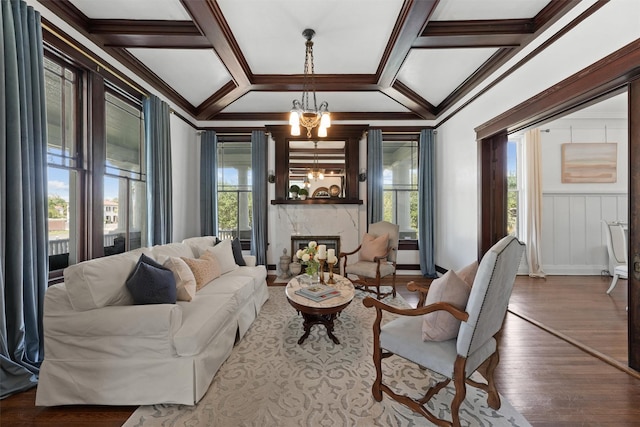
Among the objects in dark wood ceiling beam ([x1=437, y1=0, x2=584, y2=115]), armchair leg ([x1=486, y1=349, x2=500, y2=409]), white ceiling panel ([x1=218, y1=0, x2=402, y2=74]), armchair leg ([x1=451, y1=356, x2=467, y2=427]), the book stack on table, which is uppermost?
white ceiling panel ([x1=218, y1=0, x2=402, y2=74])

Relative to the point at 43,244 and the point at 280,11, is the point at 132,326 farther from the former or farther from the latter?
the point at 280,11

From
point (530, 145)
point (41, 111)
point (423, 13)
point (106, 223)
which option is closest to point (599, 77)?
point (423, 13)

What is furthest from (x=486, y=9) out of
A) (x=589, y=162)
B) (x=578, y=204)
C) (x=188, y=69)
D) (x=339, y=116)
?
(x=578, y=204)

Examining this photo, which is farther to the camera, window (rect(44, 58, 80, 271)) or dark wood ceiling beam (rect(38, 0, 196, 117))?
window (rect(44, 58, 80, 271))

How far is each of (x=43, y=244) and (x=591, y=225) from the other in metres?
7.90

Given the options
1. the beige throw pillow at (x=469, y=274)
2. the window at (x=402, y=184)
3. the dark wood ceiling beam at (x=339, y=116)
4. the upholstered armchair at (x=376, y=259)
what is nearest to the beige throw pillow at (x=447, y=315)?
the beige throw pillow at (x=469, y=274)

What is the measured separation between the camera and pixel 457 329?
1626 millimetres

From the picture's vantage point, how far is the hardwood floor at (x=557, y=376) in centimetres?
168

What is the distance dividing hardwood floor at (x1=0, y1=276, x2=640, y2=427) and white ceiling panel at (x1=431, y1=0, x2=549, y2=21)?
3218mm

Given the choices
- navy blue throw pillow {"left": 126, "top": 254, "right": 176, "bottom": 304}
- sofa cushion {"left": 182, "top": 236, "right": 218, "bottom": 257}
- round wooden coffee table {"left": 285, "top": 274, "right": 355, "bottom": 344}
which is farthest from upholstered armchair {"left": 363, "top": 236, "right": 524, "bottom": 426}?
sofa cushion {"left": 182, "top": 236, "right": 218, "bottom": 257}

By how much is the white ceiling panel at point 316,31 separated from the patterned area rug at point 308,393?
3280mm

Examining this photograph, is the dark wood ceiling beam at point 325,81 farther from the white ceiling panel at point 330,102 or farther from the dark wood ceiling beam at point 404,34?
the white ceiling panel at point 330,102

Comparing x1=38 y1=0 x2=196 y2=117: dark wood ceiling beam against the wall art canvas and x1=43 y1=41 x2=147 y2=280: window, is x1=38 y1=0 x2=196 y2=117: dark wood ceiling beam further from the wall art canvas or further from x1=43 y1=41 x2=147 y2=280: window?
the wall art canvas

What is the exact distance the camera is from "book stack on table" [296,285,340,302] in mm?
2478
